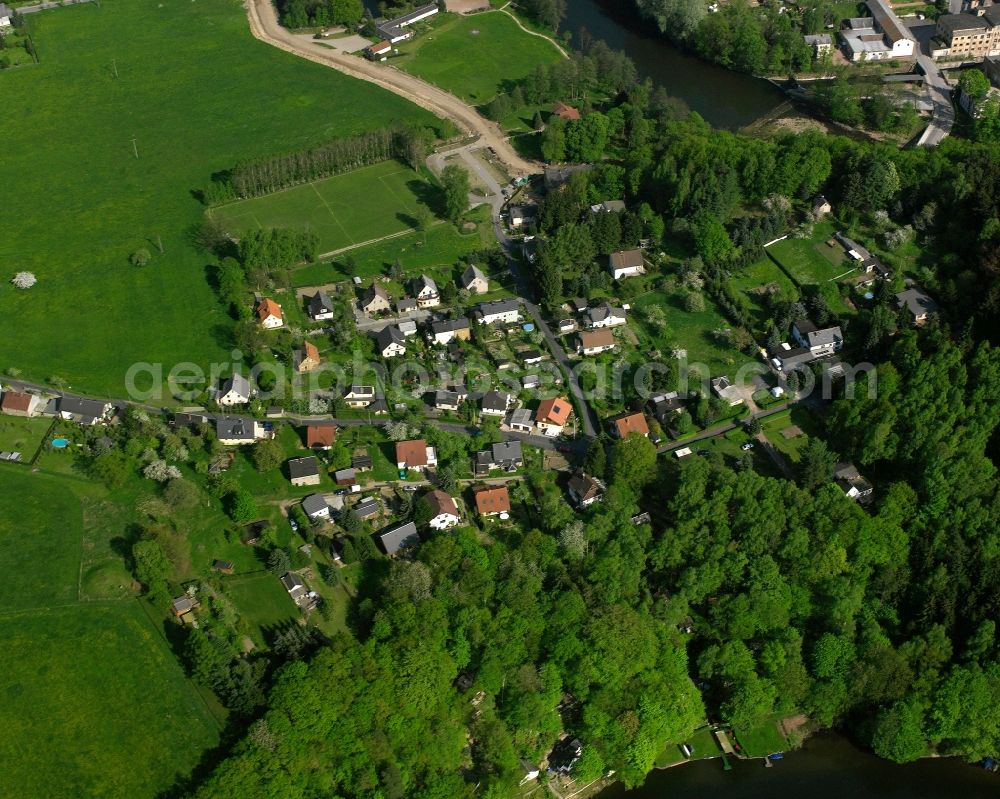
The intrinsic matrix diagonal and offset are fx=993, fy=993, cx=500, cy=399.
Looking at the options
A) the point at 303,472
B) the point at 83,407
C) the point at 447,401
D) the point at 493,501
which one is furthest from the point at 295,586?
the point at 83,407

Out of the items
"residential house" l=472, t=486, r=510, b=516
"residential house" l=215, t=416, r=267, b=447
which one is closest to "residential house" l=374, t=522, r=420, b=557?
"residential house" l=472, t=486, r=510, b=516

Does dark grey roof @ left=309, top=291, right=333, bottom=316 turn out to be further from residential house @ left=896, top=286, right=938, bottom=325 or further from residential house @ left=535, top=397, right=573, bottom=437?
residential house @ left=896, top=286, right=938, bottom=325

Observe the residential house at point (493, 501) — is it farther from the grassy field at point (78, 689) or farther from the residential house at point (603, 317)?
the grassy field at point (78, 689)

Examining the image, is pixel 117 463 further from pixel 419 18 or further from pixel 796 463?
pixel 419 18

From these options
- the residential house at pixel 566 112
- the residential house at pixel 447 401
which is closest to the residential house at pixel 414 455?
the residential house at pixel 447 401

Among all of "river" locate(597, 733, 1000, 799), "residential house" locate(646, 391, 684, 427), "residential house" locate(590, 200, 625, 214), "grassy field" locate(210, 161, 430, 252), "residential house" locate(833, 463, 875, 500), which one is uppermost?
"residential house" locate(590, 200, 625, 214)

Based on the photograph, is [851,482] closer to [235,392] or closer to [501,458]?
[501,458]

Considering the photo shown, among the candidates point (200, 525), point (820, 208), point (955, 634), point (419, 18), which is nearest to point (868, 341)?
point (820, 208)
